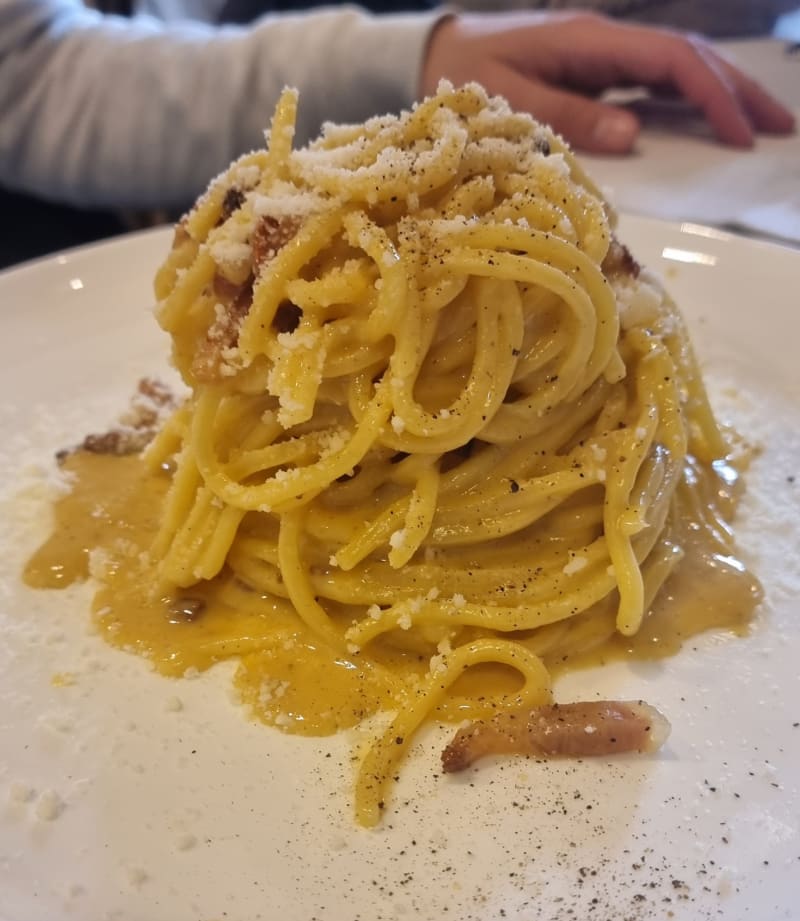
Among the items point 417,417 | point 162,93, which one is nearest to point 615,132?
point 162,93

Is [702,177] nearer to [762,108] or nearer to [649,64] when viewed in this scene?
[762,108]

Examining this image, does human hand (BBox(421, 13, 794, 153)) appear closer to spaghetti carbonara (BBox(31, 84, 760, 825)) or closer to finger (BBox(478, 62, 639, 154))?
finger (BBox(478, 62, 639, 154))

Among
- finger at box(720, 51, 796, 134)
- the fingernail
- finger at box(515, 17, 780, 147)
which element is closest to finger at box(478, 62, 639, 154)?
the fingernail

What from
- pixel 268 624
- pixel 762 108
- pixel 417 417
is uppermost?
pixel 417 417

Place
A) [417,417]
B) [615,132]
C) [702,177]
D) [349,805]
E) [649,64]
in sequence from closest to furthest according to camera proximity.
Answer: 1. [349,805]
2. [417,417]
3. [702,177]
4. [615,132]
5. [649,64]

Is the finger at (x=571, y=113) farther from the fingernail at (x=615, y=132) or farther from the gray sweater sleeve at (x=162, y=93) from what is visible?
the gray sweater sleeve at (x=162, y=93)

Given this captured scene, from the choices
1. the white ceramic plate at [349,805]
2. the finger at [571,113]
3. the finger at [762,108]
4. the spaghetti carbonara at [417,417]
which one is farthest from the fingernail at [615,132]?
the white ceramic plate at [349,805]
